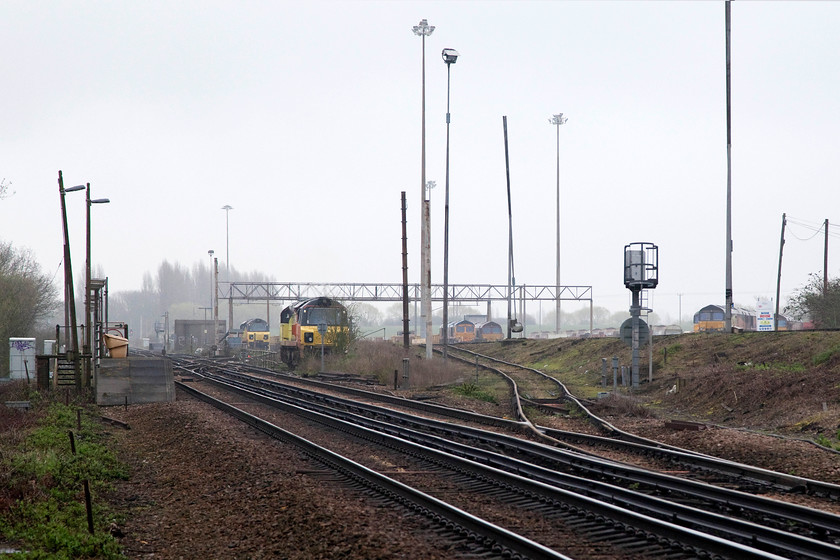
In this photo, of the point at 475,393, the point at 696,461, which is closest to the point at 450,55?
the point at 475,393

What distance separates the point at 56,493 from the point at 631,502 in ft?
24.2

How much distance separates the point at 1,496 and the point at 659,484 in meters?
8.37

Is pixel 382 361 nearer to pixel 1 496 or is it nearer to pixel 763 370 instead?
pixel 763 370

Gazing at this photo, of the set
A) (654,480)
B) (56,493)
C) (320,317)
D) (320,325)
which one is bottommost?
(56,493)

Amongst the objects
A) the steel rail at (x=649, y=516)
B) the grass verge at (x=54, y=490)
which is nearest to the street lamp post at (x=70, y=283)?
the grass verge at (x=54, y=490)

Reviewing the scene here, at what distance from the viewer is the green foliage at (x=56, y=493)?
8320 mm

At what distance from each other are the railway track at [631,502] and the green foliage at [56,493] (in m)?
4.88

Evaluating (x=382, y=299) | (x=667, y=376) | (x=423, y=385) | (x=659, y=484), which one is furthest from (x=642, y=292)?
(x=382, y=299)

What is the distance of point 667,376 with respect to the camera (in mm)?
27281

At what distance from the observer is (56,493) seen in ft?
35.0

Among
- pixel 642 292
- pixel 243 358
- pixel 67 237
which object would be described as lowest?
pixel 243 358

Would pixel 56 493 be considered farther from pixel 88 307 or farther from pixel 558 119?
pixel 558 119

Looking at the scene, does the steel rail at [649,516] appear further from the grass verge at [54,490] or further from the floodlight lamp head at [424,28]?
the floodlight lamp head at [424,28]

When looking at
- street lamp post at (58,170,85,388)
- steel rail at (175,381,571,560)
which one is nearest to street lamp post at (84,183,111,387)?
street lamp post at (58,170,85,388)
